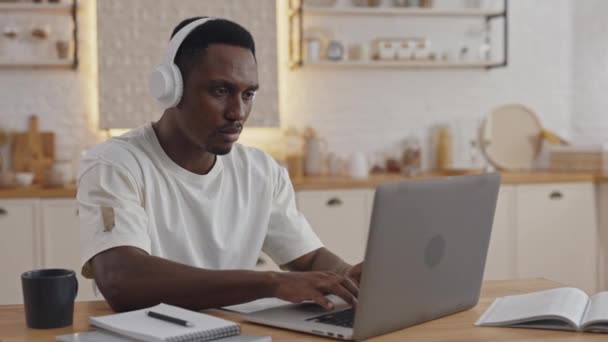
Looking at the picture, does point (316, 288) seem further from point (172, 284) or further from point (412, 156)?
point (412, 156)

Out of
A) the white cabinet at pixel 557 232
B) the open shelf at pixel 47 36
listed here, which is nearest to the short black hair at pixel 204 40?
the open shelf at pixel 47 36

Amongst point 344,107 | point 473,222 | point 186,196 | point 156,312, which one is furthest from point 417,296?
point 344,107

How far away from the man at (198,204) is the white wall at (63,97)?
8.50 feet

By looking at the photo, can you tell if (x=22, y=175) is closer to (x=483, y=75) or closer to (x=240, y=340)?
(x=483, y=75)

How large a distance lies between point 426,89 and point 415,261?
372 centimetres

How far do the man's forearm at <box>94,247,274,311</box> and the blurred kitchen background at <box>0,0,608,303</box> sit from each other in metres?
2.44

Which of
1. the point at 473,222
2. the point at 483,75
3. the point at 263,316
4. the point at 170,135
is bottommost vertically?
the point at 263,316

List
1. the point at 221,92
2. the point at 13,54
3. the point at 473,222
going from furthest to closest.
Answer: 1. the point at 13,54
2. the point at 221,92
3. the point at 473,222

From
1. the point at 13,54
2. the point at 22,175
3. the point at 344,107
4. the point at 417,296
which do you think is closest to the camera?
the point at 417,296

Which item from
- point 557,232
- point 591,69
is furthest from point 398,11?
point 557,232

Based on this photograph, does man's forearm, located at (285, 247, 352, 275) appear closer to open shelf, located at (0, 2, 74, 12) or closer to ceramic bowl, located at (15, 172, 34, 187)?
ceramic bowl, located at (15, 172, 34, 187)

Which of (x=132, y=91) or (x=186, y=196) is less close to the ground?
(x=132, y=91)

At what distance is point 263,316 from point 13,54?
11.4 ft

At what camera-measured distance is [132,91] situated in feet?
15.4
